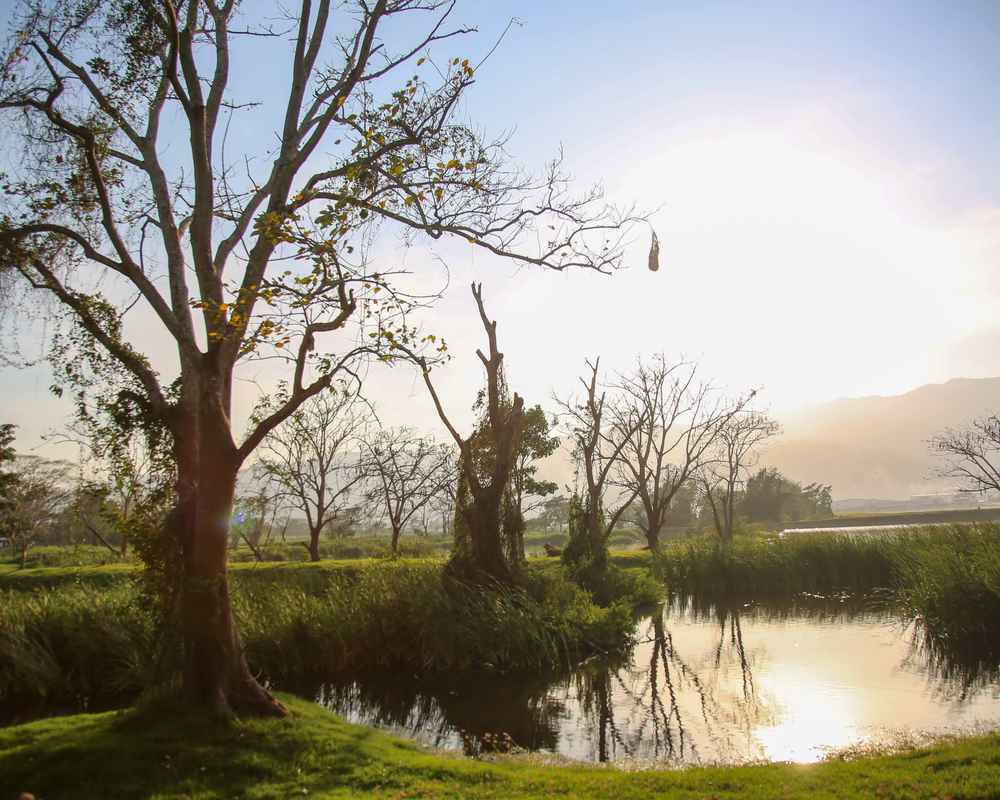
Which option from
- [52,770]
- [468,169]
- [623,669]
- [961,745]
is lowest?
[623,669]

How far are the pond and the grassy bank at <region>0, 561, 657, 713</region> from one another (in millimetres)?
855

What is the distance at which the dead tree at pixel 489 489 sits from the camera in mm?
17594

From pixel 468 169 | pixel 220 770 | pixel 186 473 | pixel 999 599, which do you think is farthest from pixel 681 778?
pixel 999 599

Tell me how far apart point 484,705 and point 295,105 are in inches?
380

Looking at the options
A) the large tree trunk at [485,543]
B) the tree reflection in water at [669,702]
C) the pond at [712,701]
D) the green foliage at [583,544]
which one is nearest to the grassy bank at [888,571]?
the pond at [712,701]

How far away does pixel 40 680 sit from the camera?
42.0 ft

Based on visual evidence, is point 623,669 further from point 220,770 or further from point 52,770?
point 52,770

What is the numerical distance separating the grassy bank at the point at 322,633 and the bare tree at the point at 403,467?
61.2ft

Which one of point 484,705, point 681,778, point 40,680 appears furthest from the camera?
point 40,680

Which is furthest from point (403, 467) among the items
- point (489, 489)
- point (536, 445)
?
point (489, 489)

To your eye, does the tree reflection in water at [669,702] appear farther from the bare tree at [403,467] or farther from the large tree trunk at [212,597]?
the bare tree at [403,467]

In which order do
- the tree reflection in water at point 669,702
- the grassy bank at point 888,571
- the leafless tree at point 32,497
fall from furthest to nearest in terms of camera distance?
the leafless tree at point 32,497 < the grassy bank at point 888,571 < the tree reflection in water at point 669,702

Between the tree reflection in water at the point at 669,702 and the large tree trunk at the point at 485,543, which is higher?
the large tree trunk at the point at 485,543

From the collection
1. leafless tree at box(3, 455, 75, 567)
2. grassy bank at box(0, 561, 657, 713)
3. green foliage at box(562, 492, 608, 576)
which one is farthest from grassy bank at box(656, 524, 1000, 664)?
leafless tree at box(3, 455, 75, 567)
